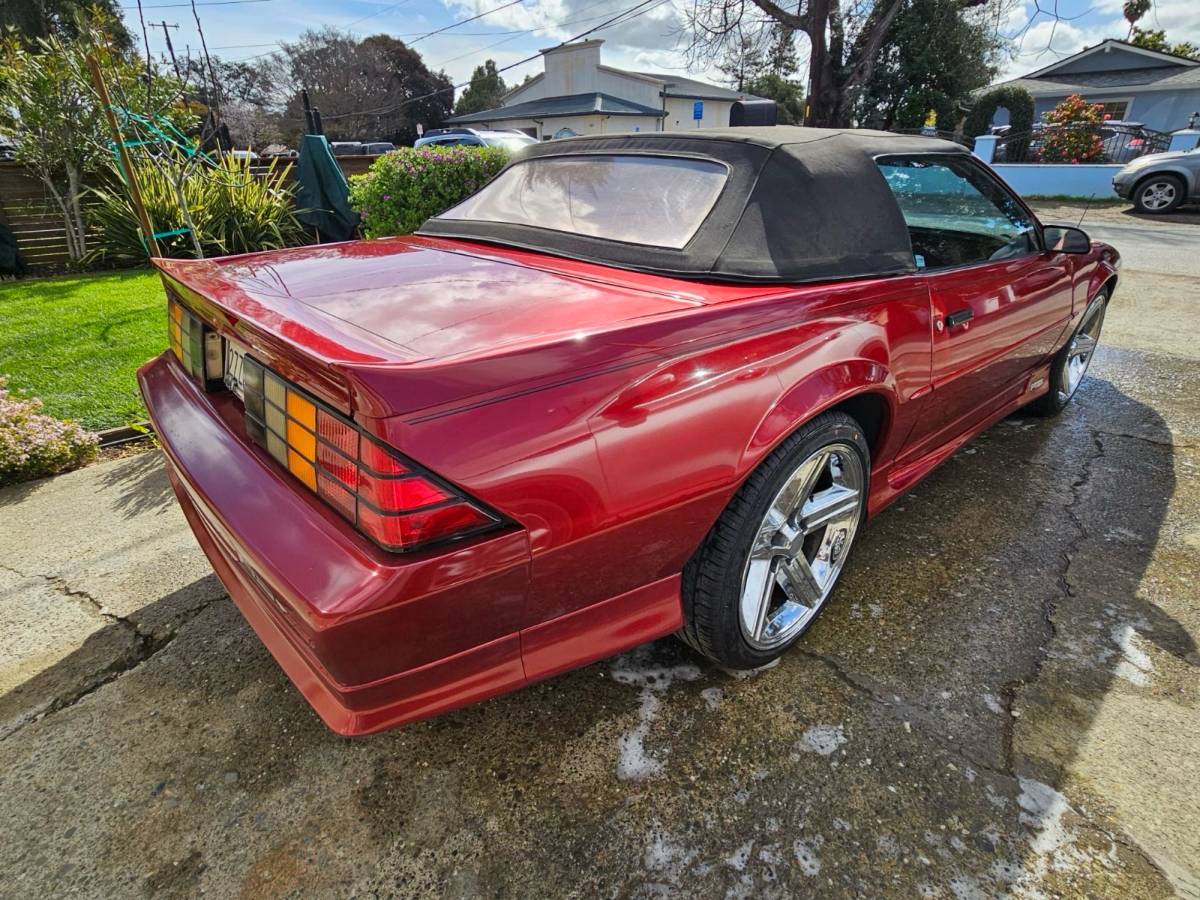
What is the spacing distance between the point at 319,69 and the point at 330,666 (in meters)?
54.2

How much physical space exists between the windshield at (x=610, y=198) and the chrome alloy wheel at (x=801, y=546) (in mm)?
791

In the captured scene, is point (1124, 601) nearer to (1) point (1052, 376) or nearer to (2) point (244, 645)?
(1) point (1052, 376)

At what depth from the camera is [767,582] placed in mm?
1861

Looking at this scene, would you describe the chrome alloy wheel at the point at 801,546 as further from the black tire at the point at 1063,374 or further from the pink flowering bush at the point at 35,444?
the pink flowering bush at the point at 35,444

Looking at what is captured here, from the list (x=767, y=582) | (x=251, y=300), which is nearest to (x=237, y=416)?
(x=251, y=300)

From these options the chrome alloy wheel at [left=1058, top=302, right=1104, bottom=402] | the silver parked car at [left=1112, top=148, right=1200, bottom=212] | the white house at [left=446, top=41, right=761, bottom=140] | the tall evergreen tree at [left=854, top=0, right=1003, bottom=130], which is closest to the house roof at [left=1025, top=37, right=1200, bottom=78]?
the tall evergreen tree at [left=854, top=0, right=1003, bottom=130]

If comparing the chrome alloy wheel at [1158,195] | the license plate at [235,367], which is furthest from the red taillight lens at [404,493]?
the chrome alloy wheel at [1158,195]

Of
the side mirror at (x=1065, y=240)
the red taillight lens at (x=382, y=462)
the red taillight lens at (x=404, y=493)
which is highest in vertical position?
the side mirror at (x=1065, y=240)

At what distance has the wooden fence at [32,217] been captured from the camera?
299 inches

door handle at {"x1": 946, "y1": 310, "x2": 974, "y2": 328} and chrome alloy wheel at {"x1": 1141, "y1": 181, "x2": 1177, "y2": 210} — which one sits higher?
chrome alloy wheel at {"x1": 1141, "y1": 181, "x2": 1177, "y2": 210}

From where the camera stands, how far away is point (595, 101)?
34.5 metres

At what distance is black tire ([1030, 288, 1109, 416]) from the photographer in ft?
11.3

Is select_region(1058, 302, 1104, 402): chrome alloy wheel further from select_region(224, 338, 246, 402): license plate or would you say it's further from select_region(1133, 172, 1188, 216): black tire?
select_region(1133, 172, 1188, 216): black tire

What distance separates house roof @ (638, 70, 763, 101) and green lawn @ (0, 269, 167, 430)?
3693 centimetres
